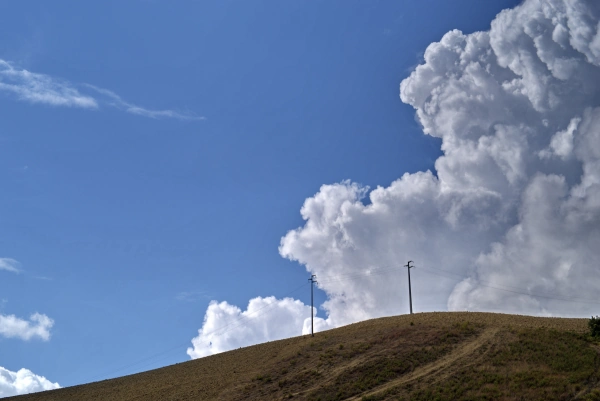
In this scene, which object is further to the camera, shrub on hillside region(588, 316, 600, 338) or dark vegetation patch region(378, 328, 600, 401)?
shrub on hillside region(588, 316, 600, 338)

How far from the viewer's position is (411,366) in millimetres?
59156

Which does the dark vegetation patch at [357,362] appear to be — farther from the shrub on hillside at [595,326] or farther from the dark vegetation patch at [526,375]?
the shrub on hillside at [595,326]

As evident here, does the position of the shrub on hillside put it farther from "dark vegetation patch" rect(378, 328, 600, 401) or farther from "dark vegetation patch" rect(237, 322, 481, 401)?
"dark vegetation patch" rect(237, 322, 481, 401)

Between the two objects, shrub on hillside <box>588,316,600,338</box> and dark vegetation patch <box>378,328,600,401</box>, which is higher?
shrub on hillside <box>588,316,600,338</box>

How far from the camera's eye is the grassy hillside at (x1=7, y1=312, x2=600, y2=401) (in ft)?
170

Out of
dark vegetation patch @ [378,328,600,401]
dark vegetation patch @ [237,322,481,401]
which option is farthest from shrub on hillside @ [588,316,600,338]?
dark vegetation patch @ [237,322,481,401]

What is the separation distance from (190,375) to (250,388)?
1761 centimetres

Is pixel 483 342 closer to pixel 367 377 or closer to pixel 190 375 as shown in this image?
pixel 367 377

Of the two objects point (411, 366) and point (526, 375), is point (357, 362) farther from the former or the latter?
point (526, 375)

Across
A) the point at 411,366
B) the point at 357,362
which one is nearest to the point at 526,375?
the point at 411,366

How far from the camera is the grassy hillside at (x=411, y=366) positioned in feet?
170

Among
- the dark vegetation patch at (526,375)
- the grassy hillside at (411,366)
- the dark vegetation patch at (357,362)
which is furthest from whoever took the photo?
the dark vegetation patch at (357,362)

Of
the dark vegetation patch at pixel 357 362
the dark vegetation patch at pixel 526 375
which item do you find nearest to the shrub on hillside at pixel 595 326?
the dark vegetation patch at pixel 526 375

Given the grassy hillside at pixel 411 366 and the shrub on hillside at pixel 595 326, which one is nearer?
the grassy hillside at pixel 411 366
